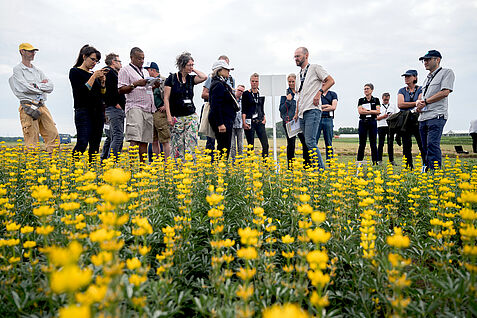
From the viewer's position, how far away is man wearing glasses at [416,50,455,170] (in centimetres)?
532

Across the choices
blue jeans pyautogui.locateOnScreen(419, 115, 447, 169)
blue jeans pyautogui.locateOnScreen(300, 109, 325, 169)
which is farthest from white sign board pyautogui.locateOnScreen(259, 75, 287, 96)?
blue jeans pyautogui.locateOnScreen(419, 115, 447, 169)

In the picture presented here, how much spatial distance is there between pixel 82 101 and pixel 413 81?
7.69 metres

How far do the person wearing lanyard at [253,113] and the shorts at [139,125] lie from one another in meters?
2.63

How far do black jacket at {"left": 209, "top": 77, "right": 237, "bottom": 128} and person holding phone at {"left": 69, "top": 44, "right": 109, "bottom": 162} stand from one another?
2.12 meters

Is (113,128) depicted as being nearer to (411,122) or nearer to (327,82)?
(327,82)

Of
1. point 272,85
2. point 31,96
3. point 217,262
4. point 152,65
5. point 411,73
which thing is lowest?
point 217,262

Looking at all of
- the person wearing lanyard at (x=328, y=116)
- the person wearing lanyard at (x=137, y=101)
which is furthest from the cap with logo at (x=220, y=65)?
the person wearing lanyard at (x=328, y=116)

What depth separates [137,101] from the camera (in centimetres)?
591

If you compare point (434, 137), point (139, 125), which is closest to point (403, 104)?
point (434, 137)

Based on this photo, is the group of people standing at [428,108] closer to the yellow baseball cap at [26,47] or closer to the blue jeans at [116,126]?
the blue jeans at [116,126]

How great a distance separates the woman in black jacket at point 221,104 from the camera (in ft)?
18.7

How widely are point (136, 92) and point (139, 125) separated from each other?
0.70m

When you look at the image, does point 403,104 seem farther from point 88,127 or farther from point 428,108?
point 88,127

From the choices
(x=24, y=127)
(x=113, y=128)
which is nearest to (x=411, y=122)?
(x=113, y=128)
